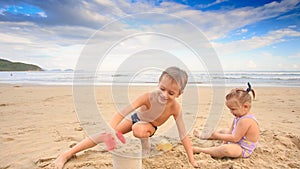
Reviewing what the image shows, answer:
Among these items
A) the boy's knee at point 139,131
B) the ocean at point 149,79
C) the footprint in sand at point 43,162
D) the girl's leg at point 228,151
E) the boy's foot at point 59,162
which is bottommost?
the footprint in sand at point 43,162

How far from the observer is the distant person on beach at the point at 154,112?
2.28 metres

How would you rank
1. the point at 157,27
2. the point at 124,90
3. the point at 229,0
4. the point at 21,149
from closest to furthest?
1. the point at 157,27
2. the point at 21,149
3. the point at 124,90
4. the point at 229,0

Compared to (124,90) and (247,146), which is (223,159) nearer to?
(247,146)

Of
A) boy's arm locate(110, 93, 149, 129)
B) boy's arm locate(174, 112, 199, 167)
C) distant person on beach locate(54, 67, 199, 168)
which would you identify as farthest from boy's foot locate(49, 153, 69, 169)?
boy's arm locate(174, 112, 199, 167)

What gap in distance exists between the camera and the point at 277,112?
5371 millimetres

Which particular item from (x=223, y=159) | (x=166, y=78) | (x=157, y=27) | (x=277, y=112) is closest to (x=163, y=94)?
(x=166, y=78)

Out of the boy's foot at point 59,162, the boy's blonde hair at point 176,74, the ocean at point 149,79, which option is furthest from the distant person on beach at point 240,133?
the boy's foot at point 59,162

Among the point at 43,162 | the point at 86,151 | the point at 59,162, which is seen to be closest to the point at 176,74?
the point at 86,151

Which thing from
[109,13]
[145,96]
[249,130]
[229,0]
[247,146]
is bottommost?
[247,146]

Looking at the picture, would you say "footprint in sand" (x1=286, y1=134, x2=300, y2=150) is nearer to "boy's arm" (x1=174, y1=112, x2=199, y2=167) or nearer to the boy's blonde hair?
"boy's arm" (x1=174, y1=112, x2=199, y2=167)

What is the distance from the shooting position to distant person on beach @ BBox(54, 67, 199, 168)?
2.28 m

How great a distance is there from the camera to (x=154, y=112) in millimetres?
2719

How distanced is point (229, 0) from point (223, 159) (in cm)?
780

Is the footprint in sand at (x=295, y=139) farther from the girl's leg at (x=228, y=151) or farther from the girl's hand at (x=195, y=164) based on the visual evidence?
the girl's hand at (x=195, y=164)
